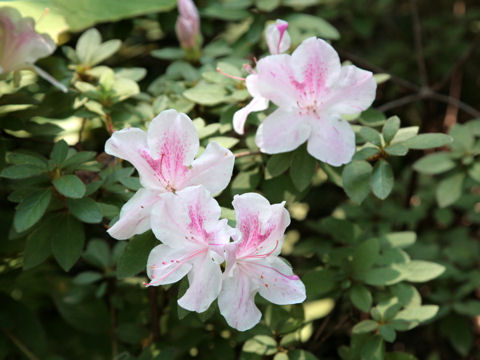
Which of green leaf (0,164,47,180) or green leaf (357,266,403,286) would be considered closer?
green leaf (0,164,47,180)

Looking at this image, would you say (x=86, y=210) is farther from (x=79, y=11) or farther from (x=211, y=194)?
(x=79, y=11)

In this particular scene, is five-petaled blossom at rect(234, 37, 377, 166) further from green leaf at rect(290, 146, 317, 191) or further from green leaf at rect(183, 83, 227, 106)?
green leaf at rect(183, 83, 227, 106)

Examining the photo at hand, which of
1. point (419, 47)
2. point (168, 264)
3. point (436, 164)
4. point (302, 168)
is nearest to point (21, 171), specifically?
point (168, 264)

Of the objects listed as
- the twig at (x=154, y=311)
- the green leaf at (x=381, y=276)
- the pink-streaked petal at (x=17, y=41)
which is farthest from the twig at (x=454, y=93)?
the pink-streaked petal at (x=17, y=41)

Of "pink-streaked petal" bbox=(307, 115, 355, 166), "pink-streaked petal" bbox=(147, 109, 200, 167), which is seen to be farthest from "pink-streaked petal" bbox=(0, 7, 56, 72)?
"pink-streaked petal" bbox=(307, 115, 355, 166)

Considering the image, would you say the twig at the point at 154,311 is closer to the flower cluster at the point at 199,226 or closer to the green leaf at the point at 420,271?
the flower cluster at the point at 199,226

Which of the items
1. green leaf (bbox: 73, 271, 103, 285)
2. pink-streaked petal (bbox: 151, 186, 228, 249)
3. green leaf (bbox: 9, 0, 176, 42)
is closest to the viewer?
pink-streaked petal (bbox: 151, 186, 228, 249)

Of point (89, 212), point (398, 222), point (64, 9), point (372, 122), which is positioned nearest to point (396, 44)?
point (398, 222)
